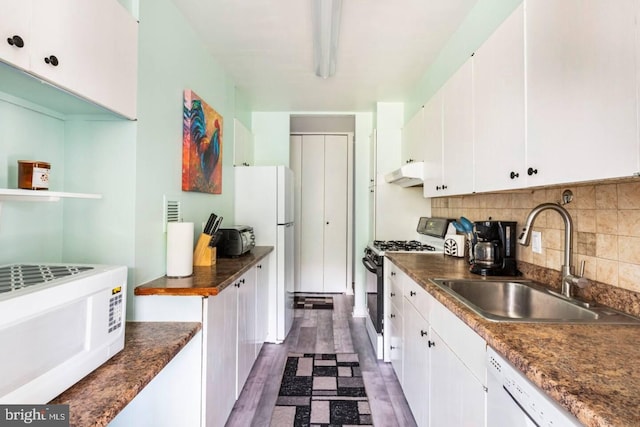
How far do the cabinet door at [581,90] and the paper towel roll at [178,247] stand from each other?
1.67 meters

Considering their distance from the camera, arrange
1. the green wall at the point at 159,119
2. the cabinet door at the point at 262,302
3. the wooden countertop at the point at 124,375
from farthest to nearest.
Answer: the cabinet door at the point at 262,302 → the green wall at the point at 159,119 → the wooden countertop at the point at 124,375

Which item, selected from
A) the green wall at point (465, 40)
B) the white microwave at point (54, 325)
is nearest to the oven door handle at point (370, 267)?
the green wall at point (465, 40)

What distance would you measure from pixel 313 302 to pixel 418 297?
9.64 ft

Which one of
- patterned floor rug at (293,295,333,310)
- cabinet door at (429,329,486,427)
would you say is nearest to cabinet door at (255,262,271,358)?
patterned floor rug at (293,295,333,310)

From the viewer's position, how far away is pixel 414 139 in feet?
9.66

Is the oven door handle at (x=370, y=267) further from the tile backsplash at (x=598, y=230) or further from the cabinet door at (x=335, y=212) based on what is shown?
the cabinet door at (x=335, y=212)

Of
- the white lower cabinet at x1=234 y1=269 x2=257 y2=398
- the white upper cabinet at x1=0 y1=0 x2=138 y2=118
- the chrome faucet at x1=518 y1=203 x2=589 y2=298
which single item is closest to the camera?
the white upper cabinet at x1=0 y1=0 x2=138 y2=118

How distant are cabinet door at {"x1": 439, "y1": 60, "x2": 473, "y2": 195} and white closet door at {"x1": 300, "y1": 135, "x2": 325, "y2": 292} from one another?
3004 mm

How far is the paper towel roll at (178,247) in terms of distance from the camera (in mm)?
1711

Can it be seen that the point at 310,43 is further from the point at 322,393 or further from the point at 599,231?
the point at 322,393

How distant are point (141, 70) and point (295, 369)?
2.35 metres

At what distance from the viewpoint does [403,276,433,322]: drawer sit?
163cm

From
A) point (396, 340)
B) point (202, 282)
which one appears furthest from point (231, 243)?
point (396, 340)

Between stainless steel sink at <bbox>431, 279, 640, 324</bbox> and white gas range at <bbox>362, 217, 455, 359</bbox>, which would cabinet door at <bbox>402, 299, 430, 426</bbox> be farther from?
white gas range at <bbox>362, 217, 455, 359</bbox>
